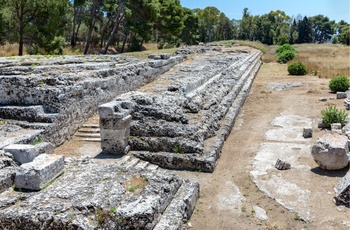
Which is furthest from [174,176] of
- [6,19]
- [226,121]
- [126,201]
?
[6,19]

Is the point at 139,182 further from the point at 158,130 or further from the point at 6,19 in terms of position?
the point at 6,19

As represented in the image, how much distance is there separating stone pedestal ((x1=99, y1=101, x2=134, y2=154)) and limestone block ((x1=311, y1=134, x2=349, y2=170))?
4.17 m

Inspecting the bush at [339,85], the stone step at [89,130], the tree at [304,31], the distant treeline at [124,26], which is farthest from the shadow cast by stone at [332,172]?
the tree at [304,31]

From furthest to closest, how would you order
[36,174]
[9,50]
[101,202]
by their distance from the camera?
[9,50] → [36,174] → [101,202]

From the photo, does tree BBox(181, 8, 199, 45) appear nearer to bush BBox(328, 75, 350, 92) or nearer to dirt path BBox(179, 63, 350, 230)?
bush BBox(328, 75, 350, 92)

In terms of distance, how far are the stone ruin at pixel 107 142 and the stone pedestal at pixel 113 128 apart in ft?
0.07

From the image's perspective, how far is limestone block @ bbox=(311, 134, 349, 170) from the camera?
751 centimetres

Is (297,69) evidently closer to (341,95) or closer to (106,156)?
(341,95)

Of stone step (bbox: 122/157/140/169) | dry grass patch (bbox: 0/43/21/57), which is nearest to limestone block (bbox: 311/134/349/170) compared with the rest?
stone step (bbox: 122/157/140/169)

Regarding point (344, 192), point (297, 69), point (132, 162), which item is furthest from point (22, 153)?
point (297, 69)

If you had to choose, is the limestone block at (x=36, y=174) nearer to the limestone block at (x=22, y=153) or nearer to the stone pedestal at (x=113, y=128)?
the limestone block at (x=22, y=153)

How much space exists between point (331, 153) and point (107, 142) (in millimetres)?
4812

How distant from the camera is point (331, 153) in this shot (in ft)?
24.8

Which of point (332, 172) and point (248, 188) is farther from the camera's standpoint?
point (332, 172)
